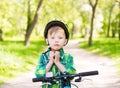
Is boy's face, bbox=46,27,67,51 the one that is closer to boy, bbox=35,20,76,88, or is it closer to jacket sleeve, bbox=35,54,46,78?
boy, bbox=35,20,76,88

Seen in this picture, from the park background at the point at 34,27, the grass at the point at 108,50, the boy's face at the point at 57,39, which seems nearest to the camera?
the boy's face at the point at 57,39

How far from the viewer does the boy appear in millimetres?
4676

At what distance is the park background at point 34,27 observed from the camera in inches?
731

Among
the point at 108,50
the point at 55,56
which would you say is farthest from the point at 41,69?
the point at 108,50

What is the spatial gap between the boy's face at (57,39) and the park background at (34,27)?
0.44m

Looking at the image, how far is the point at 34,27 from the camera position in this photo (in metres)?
33.3

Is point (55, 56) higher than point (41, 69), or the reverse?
point (55, 56)

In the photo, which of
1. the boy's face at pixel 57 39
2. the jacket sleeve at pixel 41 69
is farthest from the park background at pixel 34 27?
the jacket sleeve at pixel 41 69

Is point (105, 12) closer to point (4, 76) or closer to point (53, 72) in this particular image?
point (4, 76)

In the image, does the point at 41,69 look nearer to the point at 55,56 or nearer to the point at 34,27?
the point at 55,56

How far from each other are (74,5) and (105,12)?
56.7 feet

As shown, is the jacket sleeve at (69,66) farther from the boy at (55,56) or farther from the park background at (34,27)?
the park background at (34,27)

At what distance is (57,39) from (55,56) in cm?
19

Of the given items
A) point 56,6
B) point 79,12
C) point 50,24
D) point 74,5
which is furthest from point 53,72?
point 79,12
